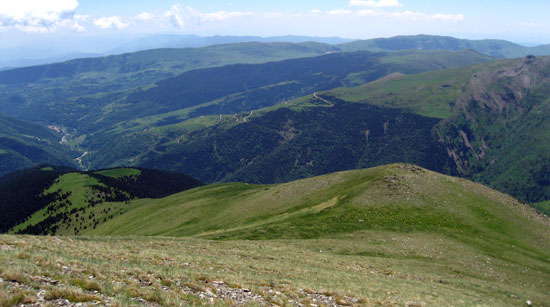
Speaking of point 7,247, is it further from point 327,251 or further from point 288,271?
point 327,251

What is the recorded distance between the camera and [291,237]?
5644cm

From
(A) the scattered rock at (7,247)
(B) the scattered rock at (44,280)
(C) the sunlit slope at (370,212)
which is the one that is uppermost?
(B) the scattered rock at (44,280)

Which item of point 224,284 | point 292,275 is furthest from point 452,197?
point 224,284

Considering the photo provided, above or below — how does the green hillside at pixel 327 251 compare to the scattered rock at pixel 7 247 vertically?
below

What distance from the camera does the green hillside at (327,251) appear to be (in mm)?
20516

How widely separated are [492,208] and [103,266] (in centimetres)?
7505

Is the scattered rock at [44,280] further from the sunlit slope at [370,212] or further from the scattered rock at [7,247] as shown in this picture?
the sunlit slope at [370,212]

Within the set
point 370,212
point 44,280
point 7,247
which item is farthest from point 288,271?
point 370,212

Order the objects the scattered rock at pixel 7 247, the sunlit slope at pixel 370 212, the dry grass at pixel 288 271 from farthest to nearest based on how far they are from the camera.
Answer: the sunlit slope at pixel 370 212, the scattered rock at pixel 7 247, the dry grass at pixel 288 271

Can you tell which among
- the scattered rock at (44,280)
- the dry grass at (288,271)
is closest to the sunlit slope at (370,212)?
the dry grass at (288,271)

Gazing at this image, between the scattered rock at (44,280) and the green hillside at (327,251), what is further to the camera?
the green hillside at (327,251)

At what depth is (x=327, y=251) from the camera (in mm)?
48094

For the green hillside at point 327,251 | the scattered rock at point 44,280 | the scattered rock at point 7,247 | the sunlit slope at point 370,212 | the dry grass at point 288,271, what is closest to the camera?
the scattered rock at point 44,280

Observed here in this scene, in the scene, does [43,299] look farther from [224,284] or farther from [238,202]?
[238,202]
